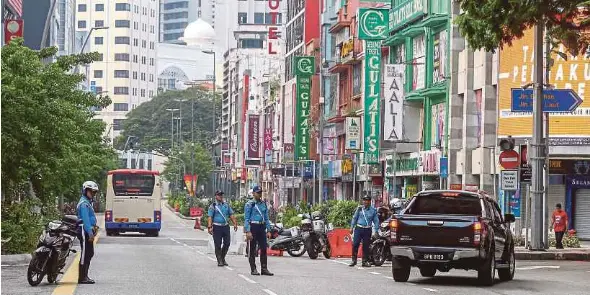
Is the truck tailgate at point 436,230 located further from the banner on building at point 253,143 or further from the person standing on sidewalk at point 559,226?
the banner on building at point 253,143

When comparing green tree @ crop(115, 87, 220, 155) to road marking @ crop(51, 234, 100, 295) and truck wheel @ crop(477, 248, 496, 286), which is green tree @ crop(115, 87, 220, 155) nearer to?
road marking @ crop(51, 234, 100, 295)

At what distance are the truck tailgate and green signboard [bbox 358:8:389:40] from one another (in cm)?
3926

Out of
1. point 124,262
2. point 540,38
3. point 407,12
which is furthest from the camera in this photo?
point 407,12

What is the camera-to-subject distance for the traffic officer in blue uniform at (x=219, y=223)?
3256 cm

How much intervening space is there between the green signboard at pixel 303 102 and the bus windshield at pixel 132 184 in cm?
2626

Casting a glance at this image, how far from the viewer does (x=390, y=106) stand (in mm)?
61781

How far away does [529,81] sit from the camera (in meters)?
51.4

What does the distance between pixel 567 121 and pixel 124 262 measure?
23133 mm

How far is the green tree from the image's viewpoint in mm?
184875

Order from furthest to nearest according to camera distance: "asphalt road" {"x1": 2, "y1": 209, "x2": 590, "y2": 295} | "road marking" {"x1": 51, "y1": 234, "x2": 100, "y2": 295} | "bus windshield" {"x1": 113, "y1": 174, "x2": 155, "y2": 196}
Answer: "bus windshield" {"x1": 113, "y1": 174, "x2": 155, "y2": 196} → "asphalt road" {"x1": 2, "y1": 209, "x2": 590, "y2": 295} → "road marking" {"x1": 51, "y1": 234, "x2": 100, "y2": 295}

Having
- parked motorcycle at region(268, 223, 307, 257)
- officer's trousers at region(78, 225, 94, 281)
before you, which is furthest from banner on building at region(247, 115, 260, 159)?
officer's trousers at region(78, 225, 94, 281)

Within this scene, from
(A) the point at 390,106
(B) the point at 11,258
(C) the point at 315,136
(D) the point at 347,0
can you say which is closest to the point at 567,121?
(A) the point at 390,106

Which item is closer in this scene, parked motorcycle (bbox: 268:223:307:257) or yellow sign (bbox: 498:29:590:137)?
parked motorcycle (bbox: 268:223:307:257)

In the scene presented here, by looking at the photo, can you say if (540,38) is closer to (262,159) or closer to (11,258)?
(11,258)
